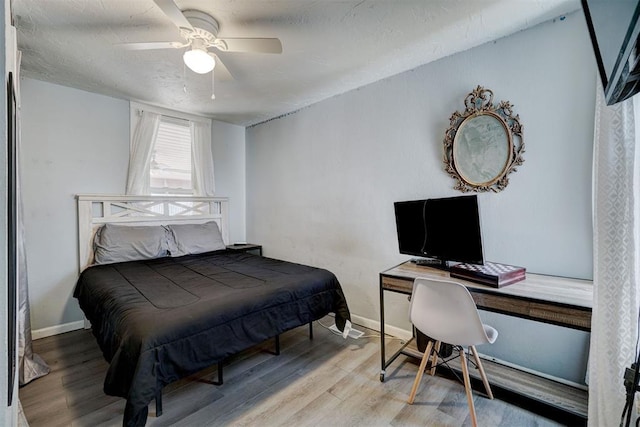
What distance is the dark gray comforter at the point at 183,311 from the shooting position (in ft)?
5.02

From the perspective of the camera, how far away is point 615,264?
1369 millimetres

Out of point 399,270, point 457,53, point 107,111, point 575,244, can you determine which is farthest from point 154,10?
point 575,244

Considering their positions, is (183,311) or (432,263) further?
(432,263)

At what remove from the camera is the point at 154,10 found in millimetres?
1812

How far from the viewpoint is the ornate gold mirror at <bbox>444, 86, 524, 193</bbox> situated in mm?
2082

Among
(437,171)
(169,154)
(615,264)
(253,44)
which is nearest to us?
(615,264)

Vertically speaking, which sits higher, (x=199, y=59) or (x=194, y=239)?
(x=199, y=59)

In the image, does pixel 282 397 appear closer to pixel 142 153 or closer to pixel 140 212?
pixel 140 212

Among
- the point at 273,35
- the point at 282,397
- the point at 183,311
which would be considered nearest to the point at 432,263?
the point at 282,397

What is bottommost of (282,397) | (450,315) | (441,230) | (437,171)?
(282,397)

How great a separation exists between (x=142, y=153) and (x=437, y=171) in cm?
323

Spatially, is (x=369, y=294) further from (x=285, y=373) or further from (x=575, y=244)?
(x=575, y=244)

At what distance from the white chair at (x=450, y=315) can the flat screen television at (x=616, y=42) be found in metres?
1.08

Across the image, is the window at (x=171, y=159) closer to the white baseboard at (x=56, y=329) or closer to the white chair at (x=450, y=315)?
the white baseboard at (x=56, y=329)
